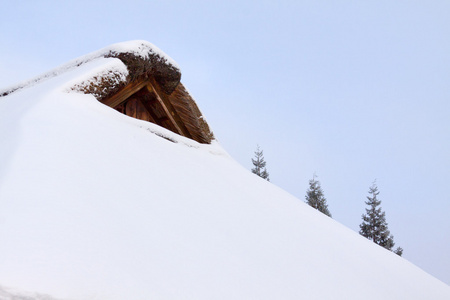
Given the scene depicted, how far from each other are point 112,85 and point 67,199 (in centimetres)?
166

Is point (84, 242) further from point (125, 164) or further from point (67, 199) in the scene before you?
point (125, 164)

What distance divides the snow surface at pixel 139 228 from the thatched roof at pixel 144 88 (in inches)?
10.8

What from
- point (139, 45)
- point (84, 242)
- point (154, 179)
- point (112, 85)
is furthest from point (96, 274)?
point (139, 45)

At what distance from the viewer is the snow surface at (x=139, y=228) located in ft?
2.91

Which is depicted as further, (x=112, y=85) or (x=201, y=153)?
(x=201, y=153)

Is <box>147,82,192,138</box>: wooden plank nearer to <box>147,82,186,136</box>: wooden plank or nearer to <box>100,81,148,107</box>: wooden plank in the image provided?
<box>147,82,186,136</box>: wooden plank

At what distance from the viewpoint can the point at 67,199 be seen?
1.10 meters

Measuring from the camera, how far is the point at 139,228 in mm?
1181

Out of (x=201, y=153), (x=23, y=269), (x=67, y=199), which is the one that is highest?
(x=201, y=153)

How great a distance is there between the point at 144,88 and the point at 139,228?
2.42 m

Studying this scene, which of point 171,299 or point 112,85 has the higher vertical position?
point 112,85

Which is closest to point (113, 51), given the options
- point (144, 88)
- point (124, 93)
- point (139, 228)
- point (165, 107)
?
point (124, 93)

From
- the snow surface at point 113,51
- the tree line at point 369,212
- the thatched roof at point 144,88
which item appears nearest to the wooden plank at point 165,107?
the thatched roof at point 144,88

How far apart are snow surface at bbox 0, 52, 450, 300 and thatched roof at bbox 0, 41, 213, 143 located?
0.90 feet
